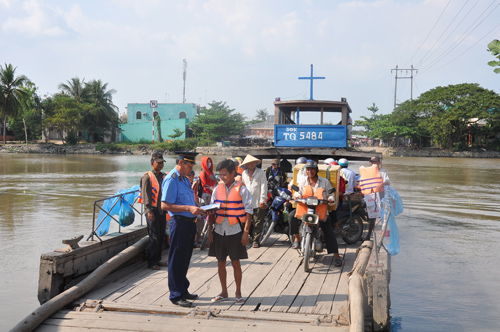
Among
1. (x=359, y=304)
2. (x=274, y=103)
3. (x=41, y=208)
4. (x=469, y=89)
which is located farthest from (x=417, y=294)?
(x=469, y=89)

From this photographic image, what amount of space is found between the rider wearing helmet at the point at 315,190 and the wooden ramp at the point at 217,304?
0.95 ft

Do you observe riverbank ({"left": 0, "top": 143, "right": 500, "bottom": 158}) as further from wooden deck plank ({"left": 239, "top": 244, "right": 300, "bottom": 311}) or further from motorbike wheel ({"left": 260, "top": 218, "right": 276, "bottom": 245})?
wooden deck plank ({"left": 239, "top": 244, "right": 300, "bottom": 311})

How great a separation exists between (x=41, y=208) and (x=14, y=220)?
2.18m

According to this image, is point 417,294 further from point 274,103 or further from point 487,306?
point 274,103

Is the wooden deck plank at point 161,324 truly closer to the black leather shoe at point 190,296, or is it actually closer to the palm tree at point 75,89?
the black leather shoe at point 190,296

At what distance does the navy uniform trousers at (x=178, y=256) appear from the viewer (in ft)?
16.8

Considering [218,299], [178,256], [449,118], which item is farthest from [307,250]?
[449,118]

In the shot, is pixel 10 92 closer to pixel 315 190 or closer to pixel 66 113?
pixel 66 113

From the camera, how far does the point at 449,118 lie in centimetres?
5331

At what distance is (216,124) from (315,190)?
55.9 metres

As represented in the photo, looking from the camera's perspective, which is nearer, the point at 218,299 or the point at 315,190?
the point at 218,299

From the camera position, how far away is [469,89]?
175ft

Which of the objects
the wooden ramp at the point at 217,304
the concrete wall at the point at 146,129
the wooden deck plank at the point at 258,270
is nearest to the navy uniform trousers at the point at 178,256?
the wooden ramp at the point at 217,304

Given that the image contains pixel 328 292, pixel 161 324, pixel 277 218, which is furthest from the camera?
pixel 277 218
